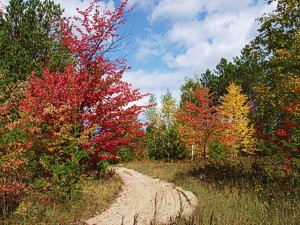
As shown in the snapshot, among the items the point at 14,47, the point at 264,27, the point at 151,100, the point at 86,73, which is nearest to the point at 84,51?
the point at 86,73

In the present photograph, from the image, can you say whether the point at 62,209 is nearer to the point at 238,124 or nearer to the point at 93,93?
the point at 93,93

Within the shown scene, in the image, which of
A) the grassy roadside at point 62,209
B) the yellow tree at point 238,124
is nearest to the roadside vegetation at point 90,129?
the grassy roadside at point 62,209

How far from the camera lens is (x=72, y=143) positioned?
880 cm

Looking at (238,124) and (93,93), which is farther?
(238,124)

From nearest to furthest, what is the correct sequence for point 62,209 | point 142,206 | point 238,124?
point 62,209
point 142,206
point 238,124

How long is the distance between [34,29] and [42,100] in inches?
344

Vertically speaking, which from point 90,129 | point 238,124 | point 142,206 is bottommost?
point 142,206

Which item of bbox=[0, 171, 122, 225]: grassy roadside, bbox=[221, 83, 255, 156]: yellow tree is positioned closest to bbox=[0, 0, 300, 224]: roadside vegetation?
bbox=[0, 171, 122, 225]: grassy roadside

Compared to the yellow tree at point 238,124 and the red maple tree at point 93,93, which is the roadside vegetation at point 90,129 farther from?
the yellow tree at point 238,124

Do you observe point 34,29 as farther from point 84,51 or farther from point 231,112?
point 231,112

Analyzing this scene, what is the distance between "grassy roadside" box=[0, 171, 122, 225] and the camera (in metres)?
7.19

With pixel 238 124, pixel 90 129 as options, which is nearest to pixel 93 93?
pixel 90 129

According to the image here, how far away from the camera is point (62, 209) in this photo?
8156 mm

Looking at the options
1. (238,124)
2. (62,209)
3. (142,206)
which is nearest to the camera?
(62,209)
